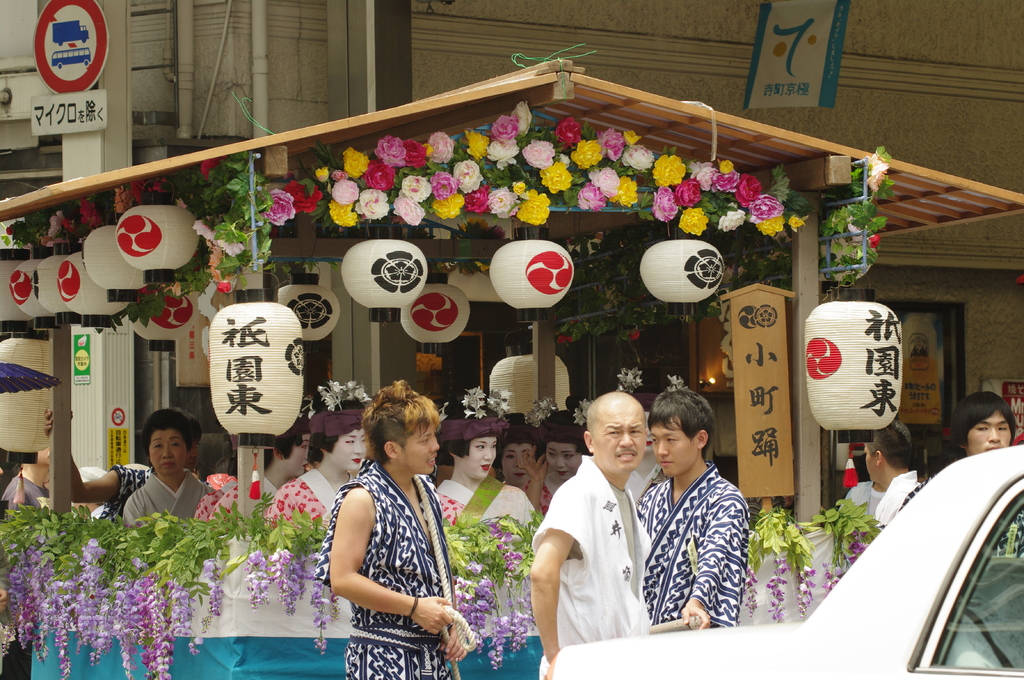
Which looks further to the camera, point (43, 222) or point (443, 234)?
point (443, 234)

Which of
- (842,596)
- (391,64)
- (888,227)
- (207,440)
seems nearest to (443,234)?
(391,64)

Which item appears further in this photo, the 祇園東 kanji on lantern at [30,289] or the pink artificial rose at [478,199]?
the 祇園東 kanji on lantern at [30,289]

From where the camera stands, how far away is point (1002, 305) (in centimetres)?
1207

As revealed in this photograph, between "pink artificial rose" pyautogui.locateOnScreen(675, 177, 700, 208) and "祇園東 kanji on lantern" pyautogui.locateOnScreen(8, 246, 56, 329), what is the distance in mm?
3831

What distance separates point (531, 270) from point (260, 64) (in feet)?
17.1

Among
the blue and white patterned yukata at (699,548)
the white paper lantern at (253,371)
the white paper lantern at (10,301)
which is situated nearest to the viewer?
the blue and white patterned yukata at (699,548)

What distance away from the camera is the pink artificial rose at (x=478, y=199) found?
613 centimetres

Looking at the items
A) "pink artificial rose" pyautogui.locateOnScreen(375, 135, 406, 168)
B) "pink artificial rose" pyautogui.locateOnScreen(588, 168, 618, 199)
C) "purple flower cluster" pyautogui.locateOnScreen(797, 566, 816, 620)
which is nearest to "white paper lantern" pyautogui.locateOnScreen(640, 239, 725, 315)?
"pink artificial rose" pyautogui.locateOnScreen(588, 168, 618, 199)

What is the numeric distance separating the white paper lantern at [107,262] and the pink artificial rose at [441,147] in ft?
5.85

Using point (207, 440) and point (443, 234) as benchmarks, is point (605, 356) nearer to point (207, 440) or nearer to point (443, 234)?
point (443, 234)

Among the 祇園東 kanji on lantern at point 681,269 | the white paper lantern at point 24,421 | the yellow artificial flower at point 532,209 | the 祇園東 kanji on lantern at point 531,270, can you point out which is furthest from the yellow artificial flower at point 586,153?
the white paper lantern at point 24,421

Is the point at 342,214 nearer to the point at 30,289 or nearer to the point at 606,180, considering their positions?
the point at 606,180

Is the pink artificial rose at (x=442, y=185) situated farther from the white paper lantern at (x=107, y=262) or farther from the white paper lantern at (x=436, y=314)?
the white paper lantern at (x=436, y=314)

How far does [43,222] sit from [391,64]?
134 inches
